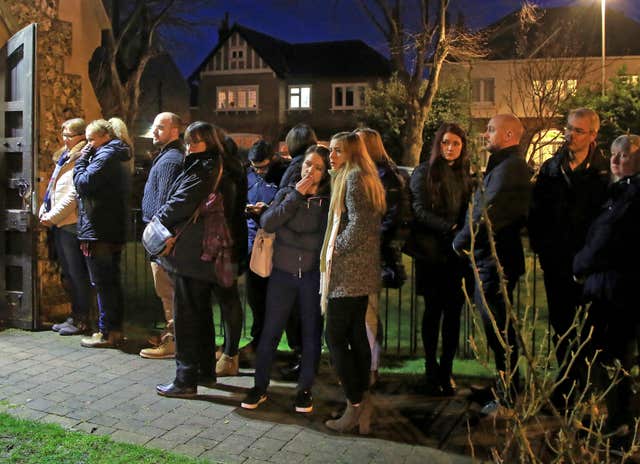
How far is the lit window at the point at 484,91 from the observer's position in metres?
38.1

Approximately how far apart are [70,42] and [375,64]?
1504 inches

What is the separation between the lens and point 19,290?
7852mm

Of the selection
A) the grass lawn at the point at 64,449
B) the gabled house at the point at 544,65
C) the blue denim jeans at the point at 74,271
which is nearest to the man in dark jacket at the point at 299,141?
the grass lawn at the point at 64,449

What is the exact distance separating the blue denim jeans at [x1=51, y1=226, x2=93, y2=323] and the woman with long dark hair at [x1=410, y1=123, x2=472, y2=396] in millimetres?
3763

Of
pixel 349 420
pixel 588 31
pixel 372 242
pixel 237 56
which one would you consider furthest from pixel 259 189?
pixel 237 56

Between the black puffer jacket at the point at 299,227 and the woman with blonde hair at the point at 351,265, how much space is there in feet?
0.77

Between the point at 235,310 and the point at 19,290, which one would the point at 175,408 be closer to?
the point at 235,310

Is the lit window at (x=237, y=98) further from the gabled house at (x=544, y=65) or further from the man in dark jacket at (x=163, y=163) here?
the man in dark jacket at (x=163, y=163)

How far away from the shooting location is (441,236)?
219 inches

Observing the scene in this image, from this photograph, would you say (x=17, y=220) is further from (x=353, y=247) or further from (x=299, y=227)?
(x=353, y=247)

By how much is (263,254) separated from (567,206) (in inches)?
89.7

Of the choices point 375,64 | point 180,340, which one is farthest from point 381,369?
point 375,64

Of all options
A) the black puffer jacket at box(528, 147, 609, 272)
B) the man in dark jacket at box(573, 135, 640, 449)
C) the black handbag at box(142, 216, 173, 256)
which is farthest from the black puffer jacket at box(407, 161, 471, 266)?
the black handbag at box(142, 216, 173, 256)

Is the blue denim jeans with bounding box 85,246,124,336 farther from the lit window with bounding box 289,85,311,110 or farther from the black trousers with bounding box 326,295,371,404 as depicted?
the lit window with bounding box 289,85,311,110
